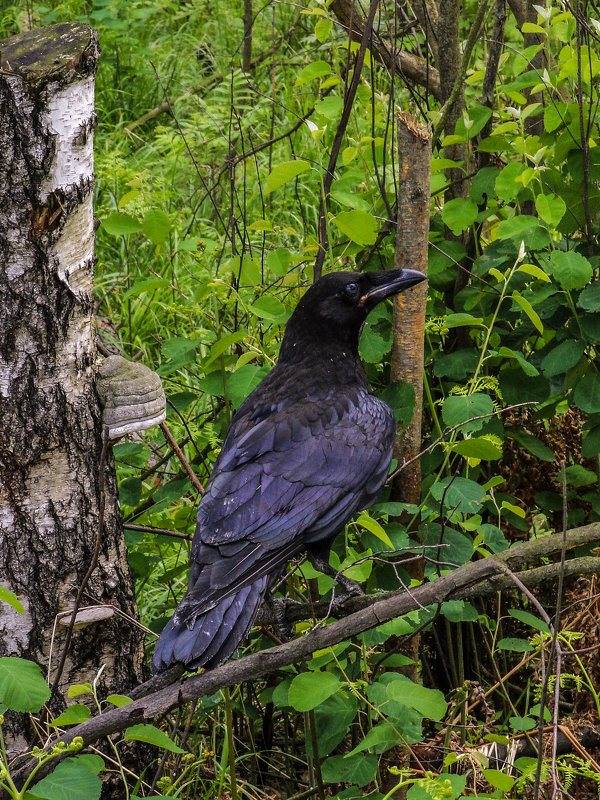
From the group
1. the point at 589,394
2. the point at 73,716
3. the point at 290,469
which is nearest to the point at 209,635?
the point at 73,716

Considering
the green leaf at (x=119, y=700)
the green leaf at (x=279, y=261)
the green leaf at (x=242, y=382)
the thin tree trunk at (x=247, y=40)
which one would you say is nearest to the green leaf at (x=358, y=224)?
the green leaf at (x=279, y=261)

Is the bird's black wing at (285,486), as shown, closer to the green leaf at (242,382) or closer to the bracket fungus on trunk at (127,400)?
the green leaf at (242,382)

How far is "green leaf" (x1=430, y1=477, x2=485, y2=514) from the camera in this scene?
2684 mm

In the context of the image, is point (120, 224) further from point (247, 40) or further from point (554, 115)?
point (247, 40)

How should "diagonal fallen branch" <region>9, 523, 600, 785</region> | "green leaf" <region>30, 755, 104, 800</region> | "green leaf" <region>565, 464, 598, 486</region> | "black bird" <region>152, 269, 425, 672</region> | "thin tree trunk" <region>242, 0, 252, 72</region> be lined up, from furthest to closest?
"thin tree trunk" <region>242, 0, 252, 72</region> → "green leaf" <region>565, 464, 598, 486</region> → "black bird" <region>152, 269, 425, 672</region> → "diagonal fallen branch" <region>9, 523, 600, 785</region> → "green leaf" <region>30, 755, 104, 800</region>

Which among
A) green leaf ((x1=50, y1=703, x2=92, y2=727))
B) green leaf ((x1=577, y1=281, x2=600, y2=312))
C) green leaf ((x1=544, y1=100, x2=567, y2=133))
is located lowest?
green leaf ((x1=50, y1=703, x2=92, y2=727))

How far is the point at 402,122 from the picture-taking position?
2.84 meters

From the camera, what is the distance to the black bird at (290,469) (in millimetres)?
2438

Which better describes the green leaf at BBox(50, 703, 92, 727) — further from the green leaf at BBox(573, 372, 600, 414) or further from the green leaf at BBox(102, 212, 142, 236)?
the green leaf at BBox(573, 372, 600, 414)

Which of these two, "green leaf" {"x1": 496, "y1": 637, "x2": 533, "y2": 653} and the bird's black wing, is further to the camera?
"green leaf" {"x1": 496, "y1": 637, "x2": 533, "y2": 653}

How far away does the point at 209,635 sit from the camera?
2338 mm

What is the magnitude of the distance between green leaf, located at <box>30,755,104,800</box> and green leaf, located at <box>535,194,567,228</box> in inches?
78.4

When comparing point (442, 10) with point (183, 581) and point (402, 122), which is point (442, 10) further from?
point (183, 581)

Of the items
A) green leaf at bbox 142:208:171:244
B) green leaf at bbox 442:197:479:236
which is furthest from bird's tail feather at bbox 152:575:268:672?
green leaf at bbox 442:197:479:236
